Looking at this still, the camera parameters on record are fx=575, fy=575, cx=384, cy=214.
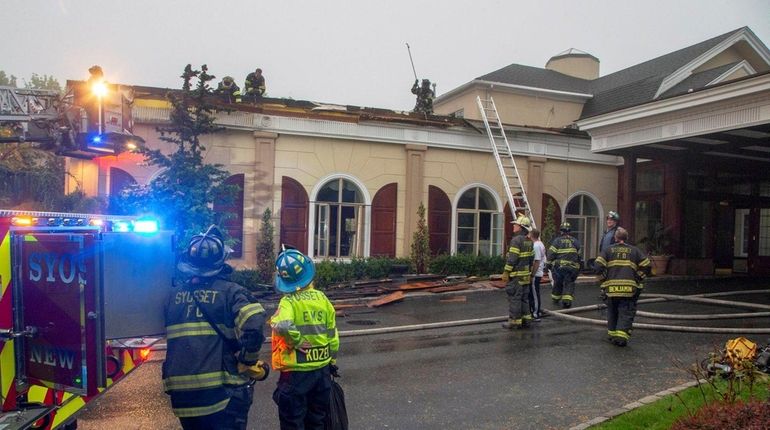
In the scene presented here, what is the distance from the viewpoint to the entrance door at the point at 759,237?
19.0 meters

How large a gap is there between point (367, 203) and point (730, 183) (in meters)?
12.4

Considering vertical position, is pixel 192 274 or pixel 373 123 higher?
pixel 373 123

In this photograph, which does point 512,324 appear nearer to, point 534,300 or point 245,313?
point 534,300

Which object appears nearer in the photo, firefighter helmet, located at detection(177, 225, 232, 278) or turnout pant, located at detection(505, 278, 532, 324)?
firefighter helmet, located at detection(177, 225, 232, 278)

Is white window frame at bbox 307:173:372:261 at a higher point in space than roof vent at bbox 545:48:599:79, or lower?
lower

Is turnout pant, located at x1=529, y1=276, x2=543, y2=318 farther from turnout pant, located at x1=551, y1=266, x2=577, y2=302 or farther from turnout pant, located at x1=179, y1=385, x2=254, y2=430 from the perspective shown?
turnout pant, located at x1=179, y1=385, x2=254, y2=430

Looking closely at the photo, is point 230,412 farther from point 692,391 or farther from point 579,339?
point 579,339

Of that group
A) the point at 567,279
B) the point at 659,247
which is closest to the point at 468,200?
the point at 659,247

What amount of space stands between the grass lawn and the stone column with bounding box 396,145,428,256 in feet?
38.8

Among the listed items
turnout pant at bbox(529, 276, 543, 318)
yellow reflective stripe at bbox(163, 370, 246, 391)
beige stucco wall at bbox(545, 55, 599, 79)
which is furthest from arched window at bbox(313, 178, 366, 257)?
beige stucco wall at bbox(545, 55, 599, 79)

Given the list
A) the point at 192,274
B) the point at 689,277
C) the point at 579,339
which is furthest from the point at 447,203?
the point at 192,274

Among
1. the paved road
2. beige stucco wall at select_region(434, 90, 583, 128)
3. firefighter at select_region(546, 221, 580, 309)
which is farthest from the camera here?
beige stucco wall at select_region(434, 90, 583, 128)

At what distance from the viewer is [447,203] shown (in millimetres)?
17922

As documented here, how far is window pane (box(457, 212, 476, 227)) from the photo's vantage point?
18.3m
